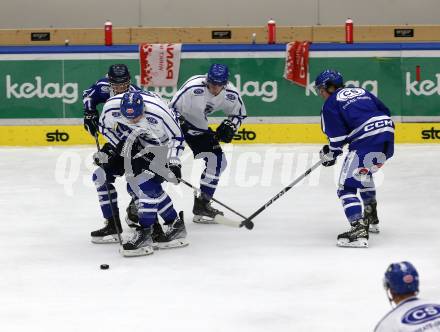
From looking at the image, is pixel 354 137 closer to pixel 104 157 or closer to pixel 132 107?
pixel 132 107

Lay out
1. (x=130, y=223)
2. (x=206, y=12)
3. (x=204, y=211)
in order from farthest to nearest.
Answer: (x=206, y=12)
(x=204, y=211)
(x=130, y=223)

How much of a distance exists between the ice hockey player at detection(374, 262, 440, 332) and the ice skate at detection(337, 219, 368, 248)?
3116mm

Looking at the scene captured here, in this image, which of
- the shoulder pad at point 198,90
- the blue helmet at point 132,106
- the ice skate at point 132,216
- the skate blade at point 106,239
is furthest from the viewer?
the shoulder pad at point 198,90

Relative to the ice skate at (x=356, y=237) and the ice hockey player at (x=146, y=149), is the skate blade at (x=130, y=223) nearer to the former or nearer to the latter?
the ice hockey player at (x=146, y=149)

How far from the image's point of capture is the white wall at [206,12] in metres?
12.6

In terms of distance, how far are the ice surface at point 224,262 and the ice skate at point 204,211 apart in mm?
105

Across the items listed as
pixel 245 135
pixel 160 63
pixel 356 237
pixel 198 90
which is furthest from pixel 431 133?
pixel 356 237

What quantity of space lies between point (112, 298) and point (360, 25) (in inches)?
308

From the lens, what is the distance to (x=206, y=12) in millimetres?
12750

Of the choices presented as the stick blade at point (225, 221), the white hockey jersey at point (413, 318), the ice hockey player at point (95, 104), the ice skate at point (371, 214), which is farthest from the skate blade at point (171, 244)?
the white hockey jersey at point (413, 318)

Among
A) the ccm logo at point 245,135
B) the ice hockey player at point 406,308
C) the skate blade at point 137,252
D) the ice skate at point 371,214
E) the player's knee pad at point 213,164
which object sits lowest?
the skate blade at point 137,252

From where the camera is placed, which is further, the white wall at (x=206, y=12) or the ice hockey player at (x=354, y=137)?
the white wall at (x=206, y=12)

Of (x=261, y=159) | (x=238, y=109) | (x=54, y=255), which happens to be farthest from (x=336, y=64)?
(x=54, y=255)

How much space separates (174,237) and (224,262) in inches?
22.6
